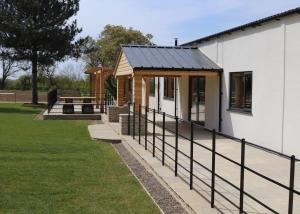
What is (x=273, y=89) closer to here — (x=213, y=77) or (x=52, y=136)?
(x=213, y=77)

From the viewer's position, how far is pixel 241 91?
1511 cm

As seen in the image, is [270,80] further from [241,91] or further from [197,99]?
[197,99]

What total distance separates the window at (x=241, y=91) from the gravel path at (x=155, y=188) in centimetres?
448

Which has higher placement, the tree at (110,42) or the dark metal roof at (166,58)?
the tree at (110,42)

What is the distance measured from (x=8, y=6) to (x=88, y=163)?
83.2 ft

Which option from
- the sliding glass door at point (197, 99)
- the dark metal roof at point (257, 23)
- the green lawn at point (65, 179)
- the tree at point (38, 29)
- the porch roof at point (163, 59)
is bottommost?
the green lawn at point (65, 179)

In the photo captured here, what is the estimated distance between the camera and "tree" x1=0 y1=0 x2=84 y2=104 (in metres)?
32.6

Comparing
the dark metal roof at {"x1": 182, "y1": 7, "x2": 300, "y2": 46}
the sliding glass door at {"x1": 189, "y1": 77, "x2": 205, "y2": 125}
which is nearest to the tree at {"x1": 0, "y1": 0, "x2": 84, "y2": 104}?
the sliding glass door at {"x1": 189, "y1": 77, "x2": 205, "y2": 125}

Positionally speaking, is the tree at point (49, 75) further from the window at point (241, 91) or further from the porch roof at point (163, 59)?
the window at point (241, 91)

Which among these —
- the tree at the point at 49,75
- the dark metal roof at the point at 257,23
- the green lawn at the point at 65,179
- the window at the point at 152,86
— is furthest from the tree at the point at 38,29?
the tree at the point at 49,75

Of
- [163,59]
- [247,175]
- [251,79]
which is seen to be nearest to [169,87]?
[163,59]

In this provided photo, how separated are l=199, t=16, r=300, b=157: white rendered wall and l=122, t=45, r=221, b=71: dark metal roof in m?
1.46

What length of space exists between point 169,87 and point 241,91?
10.4 m

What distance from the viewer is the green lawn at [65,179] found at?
6.95 meters
